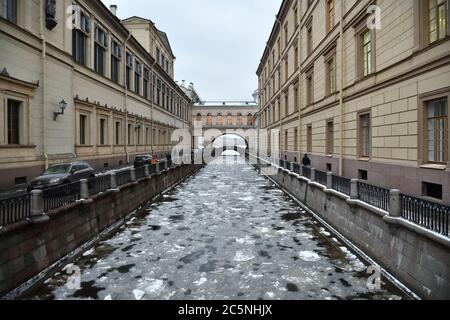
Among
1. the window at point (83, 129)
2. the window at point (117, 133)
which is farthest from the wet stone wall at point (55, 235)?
the window at point (117, 133)

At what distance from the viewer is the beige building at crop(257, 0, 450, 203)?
30.1 feet

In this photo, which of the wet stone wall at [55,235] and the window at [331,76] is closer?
the wet stone wall at [55,235]

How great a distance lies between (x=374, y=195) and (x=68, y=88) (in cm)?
1698

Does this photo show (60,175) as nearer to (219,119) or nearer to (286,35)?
(286,35)

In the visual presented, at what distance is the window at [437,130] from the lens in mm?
8906

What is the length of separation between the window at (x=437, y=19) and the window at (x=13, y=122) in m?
15.9

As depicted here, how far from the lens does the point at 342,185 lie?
11320 mm

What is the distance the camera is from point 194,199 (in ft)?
59.7

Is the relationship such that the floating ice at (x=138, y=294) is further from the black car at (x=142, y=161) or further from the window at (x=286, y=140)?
the window at (x=286, y=140)

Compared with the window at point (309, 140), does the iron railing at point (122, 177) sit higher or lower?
lower

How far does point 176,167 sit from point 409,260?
2140 cm

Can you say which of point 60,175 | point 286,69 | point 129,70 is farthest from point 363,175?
point 129,70
